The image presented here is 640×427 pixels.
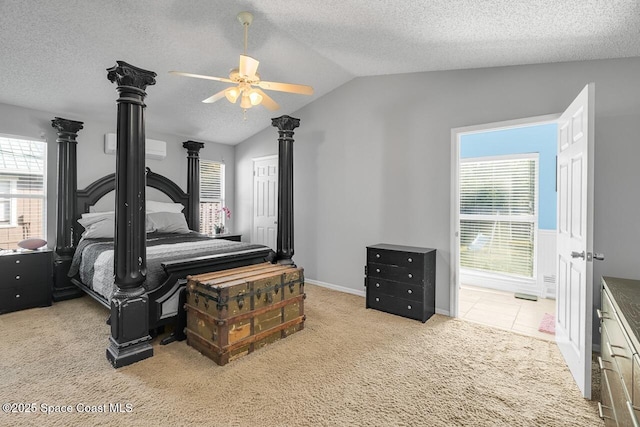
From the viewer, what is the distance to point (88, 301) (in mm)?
3926

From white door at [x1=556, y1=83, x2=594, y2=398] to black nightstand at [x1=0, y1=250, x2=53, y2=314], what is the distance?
16.8 feet

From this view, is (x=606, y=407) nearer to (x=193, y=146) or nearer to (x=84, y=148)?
(x=193, y=146)

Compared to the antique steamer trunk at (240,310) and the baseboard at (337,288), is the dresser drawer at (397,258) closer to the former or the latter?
the baseboard at (337,288)

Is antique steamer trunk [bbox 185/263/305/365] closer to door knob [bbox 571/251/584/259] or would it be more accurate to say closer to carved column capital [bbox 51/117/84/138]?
door knob [bbox 571/251/584/259]

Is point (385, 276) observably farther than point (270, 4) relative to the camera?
Yes

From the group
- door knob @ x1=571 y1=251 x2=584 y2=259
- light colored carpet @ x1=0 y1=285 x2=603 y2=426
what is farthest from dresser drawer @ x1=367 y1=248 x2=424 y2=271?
door knob @ x1=571 y1=251 x2=584 y2=259

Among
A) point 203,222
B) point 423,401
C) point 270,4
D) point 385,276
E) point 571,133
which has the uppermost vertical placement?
point 270,4

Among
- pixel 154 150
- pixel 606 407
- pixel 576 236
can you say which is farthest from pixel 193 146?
pixel 606 407

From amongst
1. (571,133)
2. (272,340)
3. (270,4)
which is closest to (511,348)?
(571,133)

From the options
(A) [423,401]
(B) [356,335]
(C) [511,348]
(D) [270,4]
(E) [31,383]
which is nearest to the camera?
(A) [423,401]

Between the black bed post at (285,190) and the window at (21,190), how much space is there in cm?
305

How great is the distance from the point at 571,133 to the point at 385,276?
85.1 inches

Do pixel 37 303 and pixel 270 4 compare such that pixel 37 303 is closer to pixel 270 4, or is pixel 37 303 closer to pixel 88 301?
pixel 88 301

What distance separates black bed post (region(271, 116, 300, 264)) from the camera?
412 centimetres
